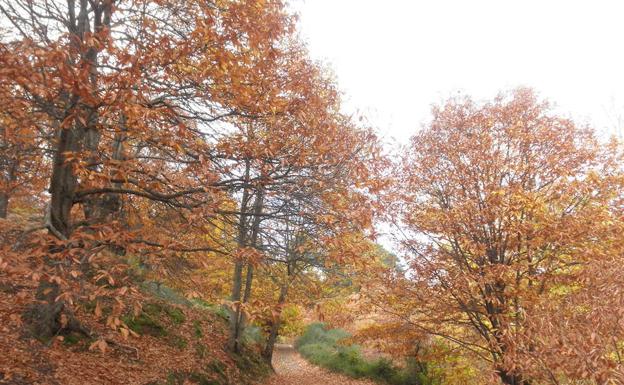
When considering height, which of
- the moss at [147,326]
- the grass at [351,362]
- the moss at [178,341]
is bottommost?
the grass at [351,362]

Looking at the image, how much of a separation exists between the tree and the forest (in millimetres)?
54

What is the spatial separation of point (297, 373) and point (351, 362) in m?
3.21

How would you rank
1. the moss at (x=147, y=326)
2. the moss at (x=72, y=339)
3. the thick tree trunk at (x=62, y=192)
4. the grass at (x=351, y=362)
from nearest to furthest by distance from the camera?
the thick tree trunk at (x=62, y=192)
the moss at (x=72, y=339)
the moss at (x=147, y=326)
the grass at (x=351, y=362)

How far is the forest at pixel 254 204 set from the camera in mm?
4504

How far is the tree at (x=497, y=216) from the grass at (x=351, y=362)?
17.4ft

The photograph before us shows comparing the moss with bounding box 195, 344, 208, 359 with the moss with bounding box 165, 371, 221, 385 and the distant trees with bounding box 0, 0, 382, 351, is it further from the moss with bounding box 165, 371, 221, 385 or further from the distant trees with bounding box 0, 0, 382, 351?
the distant trees with bounding box 0, 0, 382, 351

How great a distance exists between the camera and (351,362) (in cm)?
2136

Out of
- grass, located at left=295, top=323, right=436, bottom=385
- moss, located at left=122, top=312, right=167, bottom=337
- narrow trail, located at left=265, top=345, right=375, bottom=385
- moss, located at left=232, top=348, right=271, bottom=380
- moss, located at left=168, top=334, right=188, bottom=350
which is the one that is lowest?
narrow trail, located at left=265, top=345, right=375, bottom=385

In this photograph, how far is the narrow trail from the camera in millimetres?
17016

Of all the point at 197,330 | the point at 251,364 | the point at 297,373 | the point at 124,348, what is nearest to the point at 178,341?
the point at 197,330

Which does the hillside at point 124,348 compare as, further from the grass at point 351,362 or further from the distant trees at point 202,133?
the grass at point 351,362

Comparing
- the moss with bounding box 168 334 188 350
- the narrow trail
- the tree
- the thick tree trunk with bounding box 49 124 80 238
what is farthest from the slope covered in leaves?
the tree

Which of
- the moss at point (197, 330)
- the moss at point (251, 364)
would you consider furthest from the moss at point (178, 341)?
the moss at point (251, 364)

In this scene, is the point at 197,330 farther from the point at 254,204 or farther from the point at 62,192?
the point at 62,192
